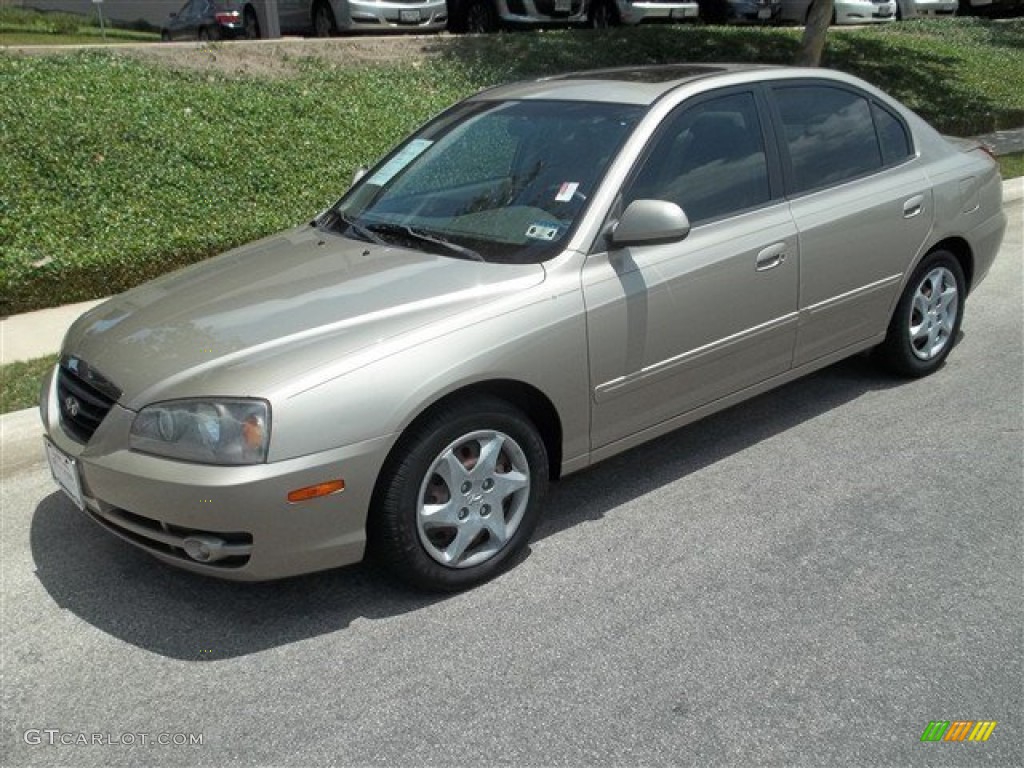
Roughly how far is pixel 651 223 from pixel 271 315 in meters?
1.41

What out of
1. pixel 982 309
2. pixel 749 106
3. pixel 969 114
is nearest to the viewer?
pixel 749 106

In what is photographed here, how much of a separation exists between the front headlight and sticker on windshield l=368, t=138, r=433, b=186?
1.85 meters

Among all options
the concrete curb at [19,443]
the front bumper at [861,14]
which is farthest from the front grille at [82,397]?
the front bumper at [861,14]

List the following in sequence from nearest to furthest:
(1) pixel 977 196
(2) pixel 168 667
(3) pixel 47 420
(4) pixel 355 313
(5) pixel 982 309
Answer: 1. (2) pixel 168 667
2. (4) pixel 355 313
3. (3) pixel 47 420
4. (1) pixel 977 196
5. (5) pixel 982 309

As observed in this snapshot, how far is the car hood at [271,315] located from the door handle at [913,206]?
2.27 meters

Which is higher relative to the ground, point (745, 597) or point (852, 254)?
point (852, 254)

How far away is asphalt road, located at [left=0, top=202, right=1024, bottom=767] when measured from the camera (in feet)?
10.1

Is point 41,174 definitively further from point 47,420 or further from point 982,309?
point 982,309

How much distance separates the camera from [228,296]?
408 centimetres

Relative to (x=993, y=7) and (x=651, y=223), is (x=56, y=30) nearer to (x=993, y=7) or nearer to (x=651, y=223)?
(x=651, y=223)

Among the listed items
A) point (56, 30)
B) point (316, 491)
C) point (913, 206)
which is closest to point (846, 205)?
point (913, 206)

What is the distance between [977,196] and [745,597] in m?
3.12

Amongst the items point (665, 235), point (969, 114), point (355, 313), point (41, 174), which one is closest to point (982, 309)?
point (665, 235)

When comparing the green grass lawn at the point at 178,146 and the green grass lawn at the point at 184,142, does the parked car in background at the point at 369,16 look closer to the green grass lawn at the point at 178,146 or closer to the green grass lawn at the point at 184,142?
the green grass lawn at the point at 184,142
